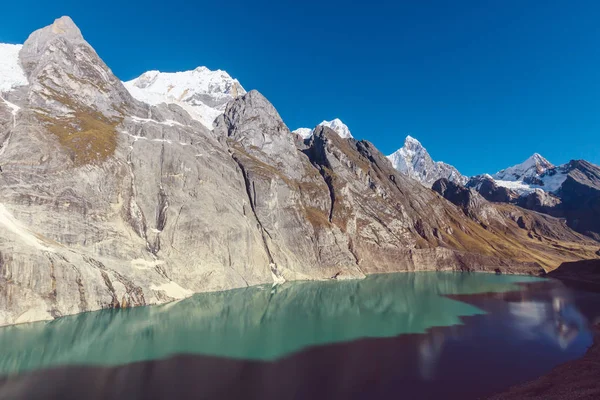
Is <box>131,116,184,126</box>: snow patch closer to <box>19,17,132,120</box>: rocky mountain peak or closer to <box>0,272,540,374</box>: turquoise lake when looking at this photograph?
<box>19,17,132,120</box>: rocky mountain peak

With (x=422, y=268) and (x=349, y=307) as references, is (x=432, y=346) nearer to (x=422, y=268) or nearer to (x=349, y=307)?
(x=349, y=307)

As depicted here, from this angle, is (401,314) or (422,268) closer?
(401,314)

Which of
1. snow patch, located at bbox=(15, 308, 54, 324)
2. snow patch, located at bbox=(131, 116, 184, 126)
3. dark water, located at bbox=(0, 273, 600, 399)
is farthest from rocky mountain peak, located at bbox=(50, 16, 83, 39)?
dark water, located at bbox=(0, 273, 600, 399)

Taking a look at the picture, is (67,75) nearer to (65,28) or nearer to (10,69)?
(10,69)

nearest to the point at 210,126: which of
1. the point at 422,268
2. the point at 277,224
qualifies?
the point at 277,224

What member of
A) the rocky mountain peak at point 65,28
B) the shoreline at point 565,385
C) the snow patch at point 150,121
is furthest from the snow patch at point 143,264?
the rocky mountain peak at point 65,28

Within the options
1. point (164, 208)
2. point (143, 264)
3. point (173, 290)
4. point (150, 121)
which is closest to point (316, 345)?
point (173, 290)
